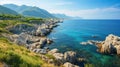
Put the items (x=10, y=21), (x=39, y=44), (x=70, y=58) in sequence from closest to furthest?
(x=70, y=58)
(x=39, y=44)
(x=10, y=21)

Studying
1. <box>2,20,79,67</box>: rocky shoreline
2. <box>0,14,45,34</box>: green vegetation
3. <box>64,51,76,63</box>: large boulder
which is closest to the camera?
<box>2,20,79,67</box>: rocky shoreline

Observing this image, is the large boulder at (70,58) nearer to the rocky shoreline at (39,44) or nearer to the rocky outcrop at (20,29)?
the rocky shoreline at (39,44)

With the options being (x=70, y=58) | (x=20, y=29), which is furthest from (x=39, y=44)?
(x=20, y=29)

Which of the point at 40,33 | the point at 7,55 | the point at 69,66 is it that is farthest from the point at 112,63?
the point at 40,33

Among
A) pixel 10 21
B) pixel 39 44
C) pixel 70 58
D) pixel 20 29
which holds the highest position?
pixel 10 21

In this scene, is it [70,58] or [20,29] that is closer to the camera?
[70,58]

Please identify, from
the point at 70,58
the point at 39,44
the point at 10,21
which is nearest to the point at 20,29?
the point at 10,21

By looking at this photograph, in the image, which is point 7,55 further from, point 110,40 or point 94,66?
point 110,40

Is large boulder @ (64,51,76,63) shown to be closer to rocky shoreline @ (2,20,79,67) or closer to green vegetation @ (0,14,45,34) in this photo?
rocky shoreline @ (2,20,79,67)

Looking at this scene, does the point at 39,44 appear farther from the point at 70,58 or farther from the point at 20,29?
the point at 20,29

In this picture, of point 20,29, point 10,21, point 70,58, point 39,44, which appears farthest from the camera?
point 10,21

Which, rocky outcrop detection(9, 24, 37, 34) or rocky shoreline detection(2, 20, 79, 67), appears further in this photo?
rocky outcrop detection(9, 24, 37, 34)

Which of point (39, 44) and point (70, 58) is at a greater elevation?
point (70, 58)

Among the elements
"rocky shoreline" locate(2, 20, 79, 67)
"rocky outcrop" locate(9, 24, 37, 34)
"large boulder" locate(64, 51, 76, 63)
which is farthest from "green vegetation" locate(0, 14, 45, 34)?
"large boulder" locate(64, 51, 76, 63)
